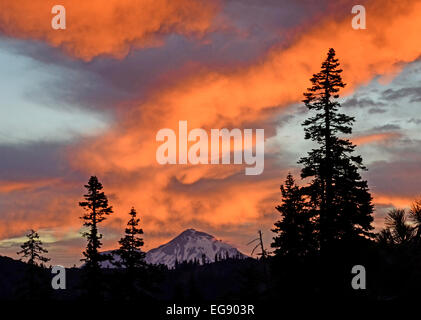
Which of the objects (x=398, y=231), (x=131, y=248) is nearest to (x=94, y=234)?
(x=131, y=248)

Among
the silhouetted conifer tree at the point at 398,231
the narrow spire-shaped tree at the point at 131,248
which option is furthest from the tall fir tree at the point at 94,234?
the silhouetted conifer tree at the point at 398,231

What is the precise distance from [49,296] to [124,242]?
54.1 ft

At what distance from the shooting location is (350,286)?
100 ft

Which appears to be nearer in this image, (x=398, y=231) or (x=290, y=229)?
(x=398, y=231)

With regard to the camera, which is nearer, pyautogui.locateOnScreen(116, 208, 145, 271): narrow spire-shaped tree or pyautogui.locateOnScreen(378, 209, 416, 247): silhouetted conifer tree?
pyautogui.locateOnScreen(378, 209, 416, 247): silhouetted conifer tree

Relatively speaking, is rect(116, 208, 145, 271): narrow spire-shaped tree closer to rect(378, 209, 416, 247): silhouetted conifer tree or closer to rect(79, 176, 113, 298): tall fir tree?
rect(79, 176, 113, 298): tall fir tree

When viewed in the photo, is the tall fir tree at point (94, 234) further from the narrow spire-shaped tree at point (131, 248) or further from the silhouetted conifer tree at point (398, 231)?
the silhouetted conifer tree at point (398, 231)

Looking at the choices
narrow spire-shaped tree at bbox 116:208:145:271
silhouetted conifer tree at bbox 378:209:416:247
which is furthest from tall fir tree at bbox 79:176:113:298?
silhouetted conifer tree at bbox 378:209:416:247

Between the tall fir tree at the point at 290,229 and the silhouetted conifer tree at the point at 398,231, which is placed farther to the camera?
the tall fir tree at the point at 290,229

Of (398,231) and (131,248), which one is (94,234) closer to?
(131,248)

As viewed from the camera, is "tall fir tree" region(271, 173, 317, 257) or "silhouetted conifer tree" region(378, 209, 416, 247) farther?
"tall fir tree" region(271, 173, 317, 257)
